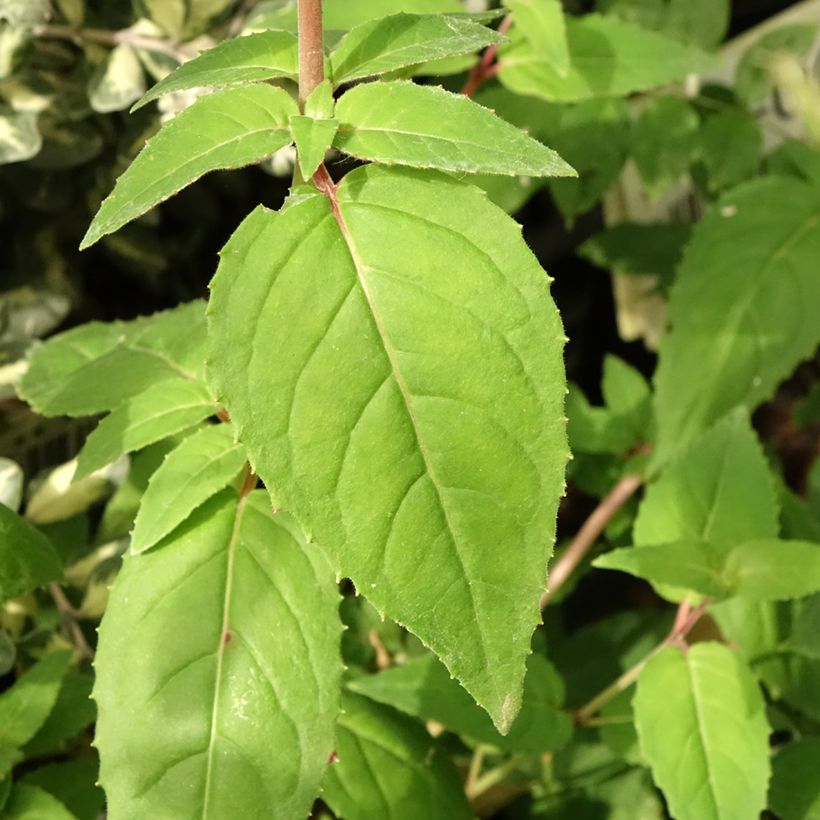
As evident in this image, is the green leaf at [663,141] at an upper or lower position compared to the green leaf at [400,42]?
lower

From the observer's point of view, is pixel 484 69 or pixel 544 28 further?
pixel 484 69

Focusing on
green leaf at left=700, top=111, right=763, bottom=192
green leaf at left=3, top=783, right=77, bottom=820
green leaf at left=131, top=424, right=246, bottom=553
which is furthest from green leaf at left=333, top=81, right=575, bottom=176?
green leaf at left=700, top=111, right=763, bottom=192

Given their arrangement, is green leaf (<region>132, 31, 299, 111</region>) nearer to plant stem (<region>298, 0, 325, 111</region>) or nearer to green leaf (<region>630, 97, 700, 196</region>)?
plant stem (<region>298, 0, 325, 111</region>)

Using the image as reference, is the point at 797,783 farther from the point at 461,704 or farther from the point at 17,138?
the point at 17,138

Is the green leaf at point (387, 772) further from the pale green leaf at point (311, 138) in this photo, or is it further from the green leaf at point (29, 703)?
the pale green leaf at point (311, 138)

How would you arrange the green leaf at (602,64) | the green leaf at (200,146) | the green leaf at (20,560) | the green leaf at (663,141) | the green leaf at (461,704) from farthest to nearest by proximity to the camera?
the green leaf at (663,141) < the green leaf at (602,64) < the green leaf at (461,704) < the green leaf at (20,560) < the green leaf at (200,146)

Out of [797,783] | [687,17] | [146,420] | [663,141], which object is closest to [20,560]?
[146,420]

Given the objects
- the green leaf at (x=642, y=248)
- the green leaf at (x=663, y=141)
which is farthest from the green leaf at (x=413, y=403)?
the green leaf at (x=642, y=248)
